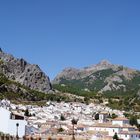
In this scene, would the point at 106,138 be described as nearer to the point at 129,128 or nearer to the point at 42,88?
the point at 129,128

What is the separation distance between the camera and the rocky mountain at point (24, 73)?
18026 cm

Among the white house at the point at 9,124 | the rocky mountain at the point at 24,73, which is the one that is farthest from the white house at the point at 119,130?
the rocky mountain at the point at 24,73

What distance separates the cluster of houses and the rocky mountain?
4810 cm

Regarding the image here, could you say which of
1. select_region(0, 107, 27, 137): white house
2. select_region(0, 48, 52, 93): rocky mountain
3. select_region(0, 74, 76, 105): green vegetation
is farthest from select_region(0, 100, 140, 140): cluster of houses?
select_region(0, 48, 52, 93): rocky mountain

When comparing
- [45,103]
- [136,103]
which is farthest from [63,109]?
[136,103]

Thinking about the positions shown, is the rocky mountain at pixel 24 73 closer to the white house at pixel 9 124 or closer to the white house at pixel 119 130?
the white house at pixel 119 130

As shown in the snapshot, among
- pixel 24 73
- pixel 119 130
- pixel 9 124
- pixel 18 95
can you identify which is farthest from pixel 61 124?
pixel 24 73

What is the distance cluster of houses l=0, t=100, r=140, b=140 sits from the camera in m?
56.3

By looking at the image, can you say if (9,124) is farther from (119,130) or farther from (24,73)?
(24,73)

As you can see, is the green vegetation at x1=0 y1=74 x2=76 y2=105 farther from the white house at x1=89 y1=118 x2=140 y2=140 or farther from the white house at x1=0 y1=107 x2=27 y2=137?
the white house at x1=0 y1=107 x2=27 y2=137

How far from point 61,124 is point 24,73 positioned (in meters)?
104

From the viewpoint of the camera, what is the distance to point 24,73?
185125mm

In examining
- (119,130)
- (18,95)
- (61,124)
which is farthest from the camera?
(18,95)

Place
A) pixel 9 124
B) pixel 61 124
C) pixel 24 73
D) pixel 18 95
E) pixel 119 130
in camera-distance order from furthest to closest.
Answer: pixel 24 73, pixel 18 95, pixel 61 124, pixel 119 130, pixel 9 124
